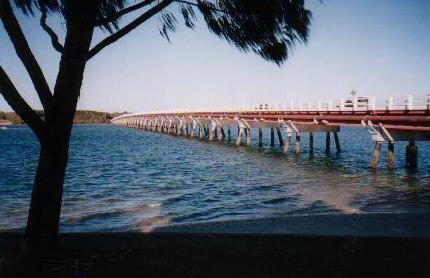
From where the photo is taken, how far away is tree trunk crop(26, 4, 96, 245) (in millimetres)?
5164

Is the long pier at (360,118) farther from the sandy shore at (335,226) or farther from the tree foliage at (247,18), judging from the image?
the tree foliage at (247,18)

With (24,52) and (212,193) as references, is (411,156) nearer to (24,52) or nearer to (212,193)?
(212,193)

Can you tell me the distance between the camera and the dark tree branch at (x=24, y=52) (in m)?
4.90

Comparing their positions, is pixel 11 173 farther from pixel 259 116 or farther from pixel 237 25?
pixel 237 25

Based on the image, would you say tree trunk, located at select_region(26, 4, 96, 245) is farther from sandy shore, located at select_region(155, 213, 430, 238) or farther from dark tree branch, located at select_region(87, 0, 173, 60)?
sandy shore, located at select_region(155, 213, 430, 238)

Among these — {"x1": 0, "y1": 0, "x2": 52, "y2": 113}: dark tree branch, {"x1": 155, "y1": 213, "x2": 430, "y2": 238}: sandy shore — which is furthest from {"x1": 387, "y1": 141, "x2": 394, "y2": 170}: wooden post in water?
{"x1": 0, "y1": 0, "x2": 52, "y2": 113}: dark tree branch

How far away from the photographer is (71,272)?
4.51 m

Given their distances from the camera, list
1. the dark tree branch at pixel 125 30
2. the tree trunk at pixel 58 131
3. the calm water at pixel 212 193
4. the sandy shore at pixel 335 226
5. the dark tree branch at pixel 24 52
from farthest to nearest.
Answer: the calm water at pixel 212 193
the sandy shore at pixel 335 226
the dark tree branch at pixel 125 30
the tree trunk at pixel 58 131
the dark tree branch at pixel 24 52

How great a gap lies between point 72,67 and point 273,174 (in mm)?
17303

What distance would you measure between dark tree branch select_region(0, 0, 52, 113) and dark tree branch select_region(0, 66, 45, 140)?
7.2 inches

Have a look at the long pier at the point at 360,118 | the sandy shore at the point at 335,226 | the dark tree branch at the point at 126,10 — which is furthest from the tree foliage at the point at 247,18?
the long pier at the point at 360,118

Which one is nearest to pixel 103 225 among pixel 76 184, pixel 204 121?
pixel 76 184

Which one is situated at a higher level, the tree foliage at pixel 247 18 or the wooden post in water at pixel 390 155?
the tree foliage at pixel 247 18

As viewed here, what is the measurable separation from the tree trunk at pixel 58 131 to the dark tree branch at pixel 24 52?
139 mm
